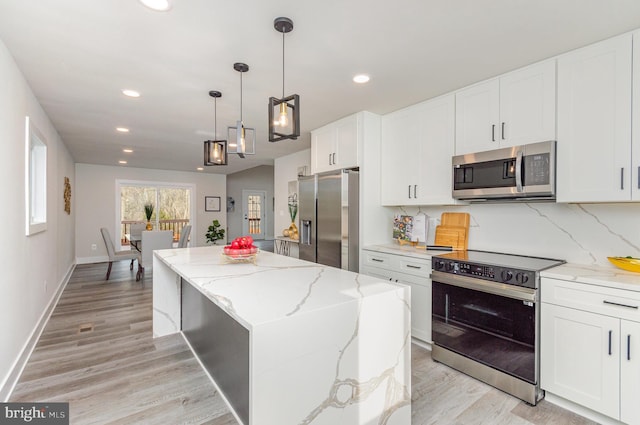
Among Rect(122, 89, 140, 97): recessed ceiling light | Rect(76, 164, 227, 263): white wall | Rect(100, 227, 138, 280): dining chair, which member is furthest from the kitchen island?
Rect(76, 164, 227, 263): white wall

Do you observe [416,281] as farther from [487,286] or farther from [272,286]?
[272,286]

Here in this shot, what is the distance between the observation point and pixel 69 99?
322cm

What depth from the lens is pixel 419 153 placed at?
3.22 meters

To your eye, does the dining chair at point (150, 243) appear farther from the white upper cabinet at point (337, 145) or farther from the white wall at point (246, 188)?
the white wall at point (246, 188)

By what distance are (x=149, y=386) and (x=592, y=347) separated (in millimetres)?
2918

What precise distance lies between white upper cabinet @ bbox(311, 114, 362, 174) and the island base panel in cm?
213

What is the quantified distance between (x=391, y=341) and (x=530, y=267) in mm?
1243

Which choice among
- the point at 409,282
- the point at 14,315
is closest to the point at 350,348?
the point at 409,282

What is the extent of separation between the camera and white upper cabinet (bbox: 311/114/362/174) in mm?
3555

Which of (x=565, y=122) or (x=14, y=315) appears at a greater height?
(x=565, y=122)

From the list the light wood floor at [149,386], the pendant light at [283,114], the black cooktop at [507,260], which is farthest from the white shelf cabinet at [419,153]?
the pendant light at [283,114]

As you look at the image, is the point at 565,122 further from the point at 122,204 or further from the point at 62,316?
the point at 122,204

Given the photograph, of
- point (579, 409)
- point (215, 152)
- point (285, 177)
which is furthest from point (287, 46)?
point (285, 177)

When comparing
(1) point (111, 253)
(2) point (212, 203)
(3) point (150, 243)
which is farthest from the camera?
(2) point (212, 203)
